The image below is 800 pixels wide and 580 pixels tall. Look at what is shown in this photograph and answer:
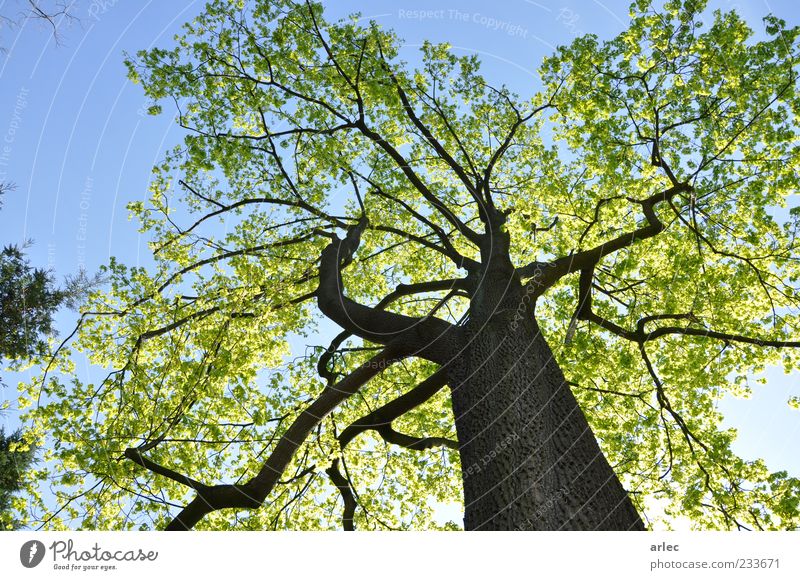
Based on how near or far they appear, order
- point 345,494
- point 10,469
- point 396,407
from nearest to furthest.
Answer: point 396,407
point 345,494
point 10,469

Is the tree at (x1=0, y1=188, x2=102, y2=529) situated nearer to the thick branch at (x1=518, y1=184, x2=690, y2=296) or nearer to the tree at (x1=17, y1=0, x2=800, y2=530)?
the tree at (x1=17, y1=0, x2=800, y2=530)

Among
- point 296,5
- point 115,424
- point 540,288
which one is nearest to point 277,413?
point 115,424

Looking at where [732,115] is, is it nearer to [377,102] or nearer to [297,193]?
[377,102]

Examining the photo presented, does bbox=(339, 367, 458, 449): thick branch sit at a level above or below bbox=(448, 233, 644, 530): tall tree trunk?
above

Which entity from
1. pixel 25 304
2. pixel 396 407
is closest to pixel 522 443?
pixel 396 407

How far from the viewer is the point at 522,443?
526 centimetres

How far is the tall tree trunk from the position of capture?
480cm

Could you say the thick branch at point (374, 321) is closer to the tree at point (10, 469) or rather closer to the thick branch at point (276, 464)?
the thick branch at point (276, 464)

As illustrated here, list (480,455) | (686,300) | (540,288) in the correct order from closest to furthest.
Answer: (480,455) < (540,288) < (686,300)

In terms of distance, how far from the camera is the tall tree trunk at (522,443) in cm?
480

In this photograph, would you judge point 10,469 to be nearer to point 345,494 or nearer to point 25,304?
point 25,304

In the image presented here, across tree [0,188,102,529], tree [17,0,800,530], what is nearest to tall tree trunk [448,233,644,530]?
tree [17,0,800,530]

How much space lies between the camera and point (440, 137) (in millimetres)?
10508

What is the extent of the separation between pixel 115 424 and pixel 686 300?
919cm
